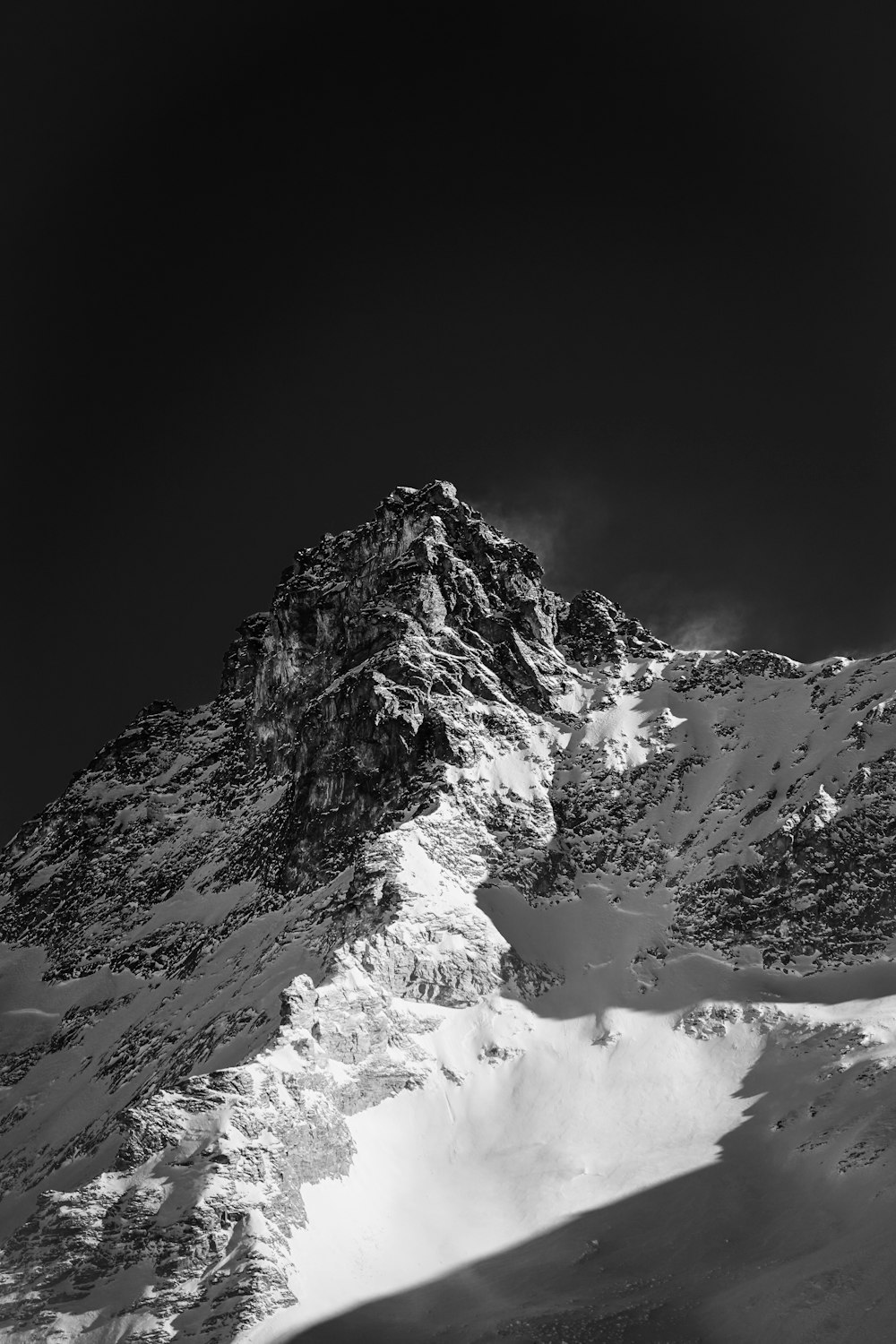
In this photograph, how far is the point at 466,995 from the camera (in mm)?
109938

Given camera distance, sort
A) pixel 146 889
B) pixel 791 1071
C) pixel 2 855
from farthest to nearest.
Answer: pixel 2 855
pixel 146 889
pixel 791 1071

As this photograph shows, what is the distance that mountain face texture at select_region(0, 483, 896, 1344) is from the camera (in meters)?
77.4

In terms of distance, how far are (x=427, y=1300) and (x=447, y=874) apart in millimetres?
47496

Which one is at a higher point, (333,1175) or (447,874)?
(447,874)

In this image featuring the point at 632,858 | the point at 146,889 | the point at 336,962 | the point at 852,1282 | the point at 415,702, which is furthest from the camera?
the point at 146,889

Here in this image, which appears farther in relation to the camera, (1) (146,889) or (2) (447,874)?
(1) (146,889)

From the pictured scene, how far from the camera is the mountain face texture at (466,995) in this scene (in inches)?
3049

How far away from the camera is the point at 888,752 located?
119812 millimetres

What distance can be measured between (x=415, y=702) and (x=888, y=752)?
4881cm

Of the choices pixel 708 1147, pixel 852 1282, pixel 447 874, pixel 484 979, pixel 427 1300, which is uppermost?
pixel 447 874

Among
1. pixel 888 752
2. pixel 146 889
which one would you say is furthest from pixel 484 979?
pixel 146 889

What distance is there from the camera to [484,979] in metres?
112

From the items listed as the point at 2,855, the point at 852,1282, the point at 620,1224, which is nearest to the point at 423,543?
the point at 2,855

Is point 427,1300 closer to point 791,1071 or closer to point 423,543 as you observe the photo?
point 791,1071
